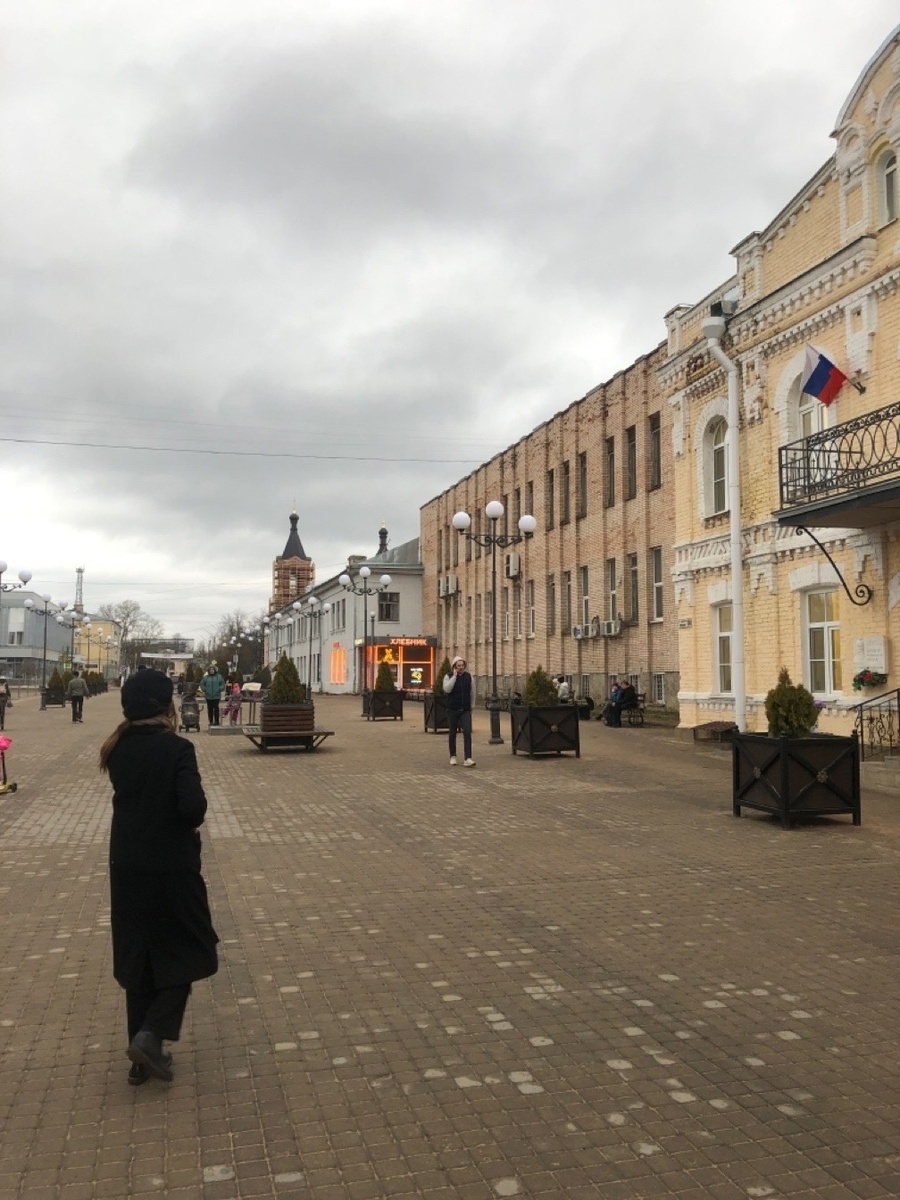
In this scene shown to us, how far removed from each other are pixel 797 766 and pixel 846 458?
23.2ft

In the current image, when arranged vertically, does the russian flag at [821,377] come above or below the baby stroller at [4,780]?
above

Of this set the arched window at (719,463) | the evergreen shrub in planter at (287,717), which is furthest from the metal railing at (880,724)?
the evergreen shrub in planter at (287,717)

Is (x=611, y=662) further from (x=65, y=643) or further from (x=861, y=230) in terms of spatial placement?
(x=65, y=643)

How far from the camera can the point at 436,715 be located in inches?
962

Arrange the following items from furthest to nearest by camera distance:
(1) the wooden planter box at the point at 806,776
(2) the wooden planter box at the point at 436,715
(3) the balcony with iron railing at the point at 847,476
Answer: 1. (2) the wooden planter box at the point at 436,715
2. (3) the balcony with iron railing at the point at 847,476
3. (1) the wooden planter box at the point at 806,776

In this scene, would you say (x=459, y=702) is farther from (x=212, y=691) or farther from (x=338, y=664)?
(x=338, y=664)

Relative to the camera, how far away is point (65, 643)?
117812mm

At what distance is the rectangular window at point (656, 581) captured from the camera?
28688 mm

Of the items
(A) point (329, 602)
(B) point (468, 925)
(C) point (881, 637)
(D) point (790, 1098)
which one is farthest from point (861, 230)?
(A) point (329, 602)

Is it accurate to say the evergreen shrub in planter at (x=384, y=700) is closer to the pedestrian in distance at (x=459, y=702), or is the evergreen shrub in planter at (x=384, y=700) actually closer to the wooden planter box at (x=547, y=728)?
the wooden planter box at (x=547, y=728)

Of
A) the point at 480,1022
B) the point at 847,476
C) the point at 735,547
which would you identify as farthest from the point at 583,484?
the point at 480,1022

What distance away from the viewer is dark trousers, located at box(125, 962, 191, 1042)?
4.16 meters

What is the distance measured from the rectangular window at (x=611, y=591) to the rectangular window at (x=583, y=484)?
8.33 feet

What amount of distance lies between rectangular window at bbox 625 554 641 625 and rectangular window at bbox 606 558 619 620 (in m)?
0.82
